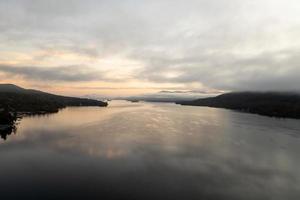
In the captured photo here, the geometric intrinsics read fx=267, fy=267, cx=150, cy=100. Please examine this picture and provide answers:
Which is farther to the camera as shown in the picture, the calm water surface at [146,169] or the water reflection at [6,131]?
the water reflection at [6,131]

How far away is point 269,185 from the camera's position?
944 inches

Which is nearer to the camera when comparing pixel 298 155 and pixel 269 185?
pixel 269 185

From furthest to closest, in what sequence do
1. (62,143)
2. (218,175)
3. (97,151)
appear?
(62,143)
(97,151)
(218,175)

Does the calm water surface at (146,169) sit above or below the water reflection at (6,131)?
below

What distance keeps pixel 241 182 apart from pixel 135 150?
1578 cm

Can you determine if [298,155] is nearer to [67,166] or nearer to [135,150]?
[135,150]

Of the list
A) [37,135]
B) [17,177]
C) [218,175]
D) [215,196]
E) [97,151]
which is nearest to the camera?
[215,196]

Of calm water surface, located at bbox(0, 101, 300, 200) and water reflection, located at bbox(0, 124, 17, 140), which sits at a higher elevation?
water reflection, located at bbox(0, 124, 17, 140)

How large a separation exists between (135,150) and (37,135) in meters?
22.3

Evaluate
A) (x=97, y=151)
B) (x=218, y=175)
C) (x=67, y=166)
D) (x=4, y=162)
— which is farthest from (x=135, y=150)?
(x=4, y=162)

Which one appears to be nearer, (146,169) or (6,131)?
(146,169)

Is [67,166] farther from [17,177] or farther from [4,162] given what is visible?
[4,162]

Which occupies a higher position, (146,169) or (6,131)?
→ (6,131)

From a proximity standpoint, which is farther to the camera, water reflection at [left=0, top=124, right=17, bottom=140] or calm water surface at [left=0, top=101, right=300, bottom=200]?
water reflection at [left=0, top=124, right=17, bottom=140]
